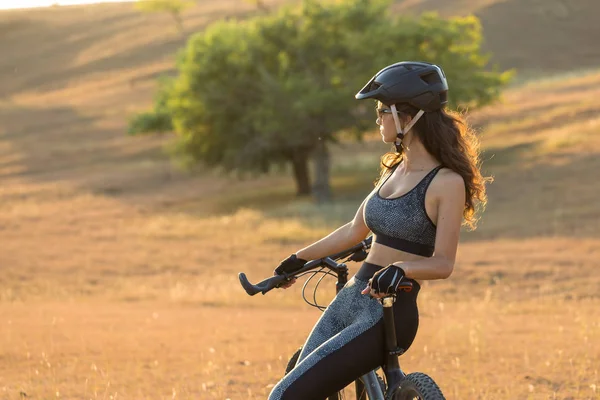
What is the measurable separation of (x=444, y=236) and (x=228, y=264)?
18308 mm

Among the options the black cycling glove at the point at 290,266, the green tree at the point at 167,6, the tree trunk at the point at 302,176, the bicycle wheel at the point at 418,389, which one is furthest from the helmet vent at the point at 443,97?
the green tree at the point at 167,6

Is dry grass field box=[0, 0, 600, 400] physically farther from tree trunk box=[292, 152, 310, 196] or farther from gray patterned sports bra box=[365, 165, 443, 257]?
gray patterned sports bra box=[365, 165, 443, 257]

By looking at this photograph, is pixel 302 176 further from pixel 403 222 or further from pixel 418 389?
pixel 418 389

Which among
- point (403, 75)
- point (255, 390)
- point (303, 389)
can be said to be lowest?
point (255, 390)

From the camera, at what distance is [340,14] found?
1489 inches

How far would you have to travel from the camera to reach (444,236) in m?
3.77

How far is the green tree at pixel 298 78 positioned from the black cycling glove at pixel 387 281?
101ft

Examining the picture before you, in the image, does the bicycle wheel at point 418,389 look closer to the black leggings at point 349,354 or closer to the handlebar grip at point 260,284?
the black leggings at point 349,354

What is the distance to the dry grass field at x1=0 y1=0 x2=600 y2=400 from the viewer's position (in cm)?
817

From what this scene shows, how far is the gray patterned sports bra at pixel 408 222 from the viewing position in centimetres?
387

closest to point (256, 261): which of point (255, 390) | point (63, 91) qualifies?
point (255, 390)

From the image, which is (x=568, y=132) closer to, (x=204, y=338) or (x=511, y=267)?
(x=511, y=267)

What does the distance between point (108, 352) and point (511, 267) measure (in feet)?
37.5

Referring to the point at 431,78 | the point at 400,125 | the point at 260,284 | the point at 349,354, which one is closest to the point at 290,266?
the point at 260,284
